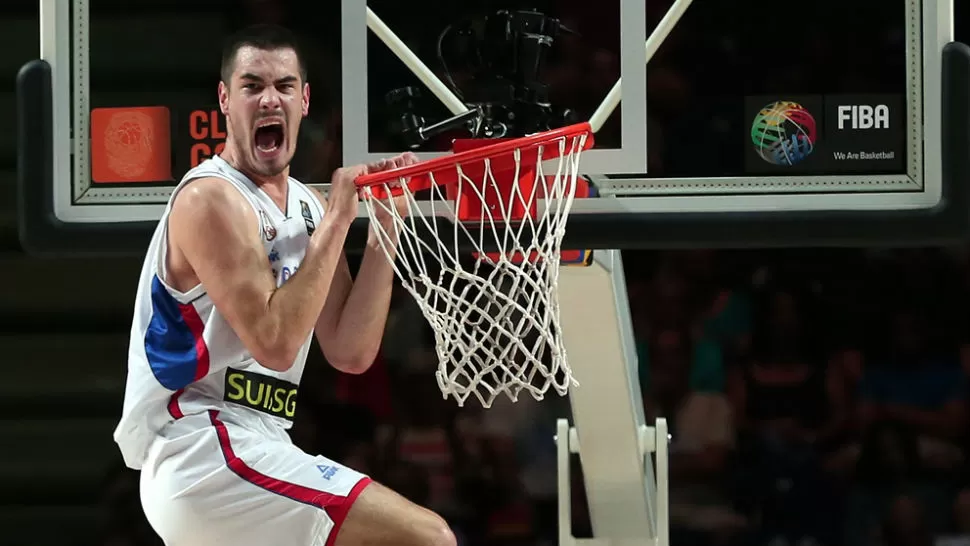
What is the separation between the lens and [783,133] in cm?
338

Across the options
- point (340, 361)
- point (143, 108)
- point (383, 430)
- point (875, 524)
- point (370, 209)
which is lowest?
point (875, 524)

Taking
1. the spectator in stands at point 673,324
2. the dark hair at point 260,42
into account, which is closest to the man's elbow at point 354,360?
the dark hair at point 260,42

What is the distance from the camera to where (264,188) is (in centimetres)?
294

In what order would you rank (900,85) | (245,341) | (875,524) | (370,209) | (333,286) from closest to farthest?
(245,341) → (370,209) → (333,286) → (900,85) → (875,524)

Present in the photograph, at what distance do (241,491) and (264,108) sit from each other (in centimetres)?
80

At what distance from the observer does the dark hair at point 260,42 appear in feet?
9.59

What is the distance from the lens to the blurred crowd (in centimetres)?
553

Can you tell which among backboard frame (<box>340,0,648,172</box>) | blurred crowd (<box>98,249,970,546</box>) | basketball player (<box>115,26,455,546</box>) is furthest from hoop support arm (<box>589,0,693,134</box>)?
blurred crowd (<box>98,249,970,546</box>)

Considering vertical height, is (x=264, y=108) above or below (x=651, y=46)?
below

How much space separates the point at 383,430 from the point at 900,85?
9.56 feet

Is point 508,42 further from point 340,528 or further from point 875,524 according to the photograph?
point 875,524

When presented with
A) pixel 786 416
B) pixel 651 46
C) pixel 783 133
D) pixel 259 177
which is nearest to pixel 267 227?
pixel 259 177

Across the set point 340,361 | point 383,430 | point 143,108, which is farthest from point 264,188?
point 383,430

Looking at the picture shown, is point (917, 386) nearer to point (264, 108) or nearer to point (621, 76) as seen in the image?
point (621, 76)
